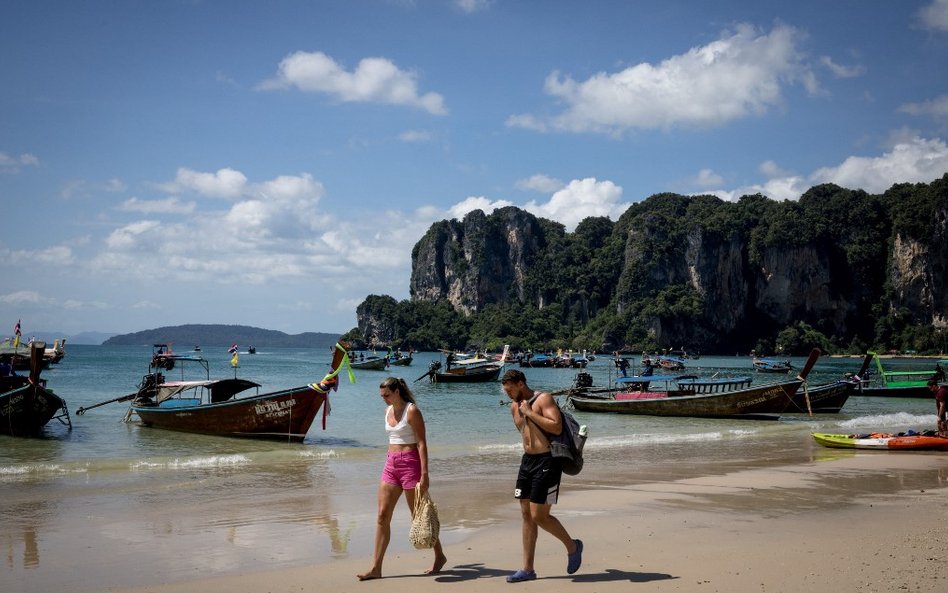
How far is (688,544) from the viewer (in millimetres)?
7234

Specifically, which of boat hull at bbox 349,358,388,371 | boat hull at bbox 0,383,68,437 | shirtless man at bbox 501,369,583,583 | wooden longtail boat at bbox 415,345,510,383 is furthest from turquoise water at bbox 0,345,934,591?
boat hull at bbox 349,358,388,371

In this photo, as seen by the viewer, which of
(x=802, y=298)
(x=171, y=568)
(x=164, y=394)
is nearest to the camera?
(x=171, y=568)


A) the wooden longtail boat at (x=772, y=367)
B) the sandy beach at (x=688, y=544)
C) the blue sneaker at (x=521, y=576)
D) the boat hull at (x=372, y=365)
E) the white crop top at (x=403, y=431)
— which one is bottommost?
the wooden longtail boat at (x=772, y=367)

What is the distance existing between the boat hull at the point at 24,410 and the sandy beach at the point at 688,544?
12346 millimetres

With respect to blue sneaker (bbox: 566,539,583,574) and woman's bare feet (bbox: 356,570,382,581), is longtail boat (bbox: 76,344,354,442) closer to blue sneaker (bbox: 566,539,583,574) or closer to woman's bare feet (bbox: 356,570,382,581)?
woman's bare feet (bbox: 356,570,382,581)

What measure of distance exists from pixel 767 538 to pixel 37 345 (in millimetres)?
16128

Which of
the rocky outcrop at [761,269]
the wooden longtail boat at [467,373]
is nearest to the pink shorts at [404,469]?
the wooden longtail boat at [467,373]

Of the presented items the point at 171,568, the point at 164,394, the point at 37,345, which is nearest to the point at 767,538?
the point at 171,568

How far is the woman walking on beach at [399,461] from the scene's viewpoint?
238 inches

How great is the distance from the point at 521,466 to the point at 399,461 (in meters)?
0.99

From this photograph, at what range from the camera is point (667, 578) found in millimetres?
6000

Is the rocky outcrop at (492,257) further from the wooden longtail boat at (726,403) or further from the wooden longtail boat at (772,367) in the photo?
the wooden longtail boat at (726,403)

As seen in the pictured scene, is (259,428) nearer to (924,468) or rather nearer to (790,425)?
(924,468)

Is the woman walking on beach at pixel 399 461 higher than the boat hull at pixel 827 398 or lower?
higher
